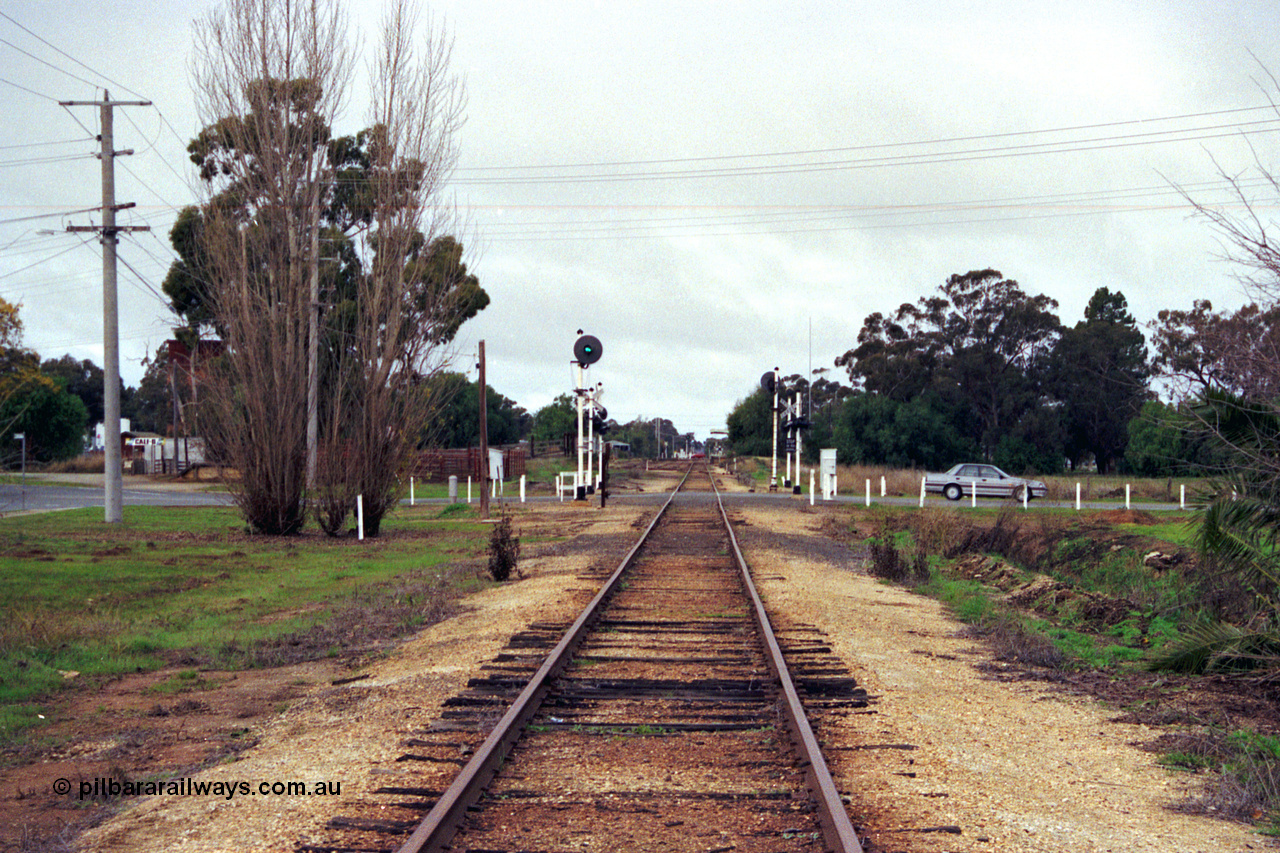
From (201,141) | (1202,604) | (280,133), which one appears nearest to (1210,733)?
(1202,604)

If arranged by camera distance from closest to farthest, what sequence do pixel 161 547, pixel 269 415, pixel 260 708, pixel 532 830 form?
pixel 532 830, pixel 260 708, pixel 161 547, pixel 269 415

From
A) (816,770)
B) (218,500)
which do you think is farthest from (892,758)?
(218,500)

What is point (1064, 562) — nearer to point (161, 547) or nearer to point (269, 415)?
point (269, 415)

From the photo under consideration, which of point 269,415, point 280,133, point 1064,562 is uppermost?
point 280,133

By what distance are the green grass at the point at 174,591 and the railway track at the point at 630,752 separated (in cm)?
322

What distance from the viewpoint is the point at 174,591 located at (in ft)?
48.8

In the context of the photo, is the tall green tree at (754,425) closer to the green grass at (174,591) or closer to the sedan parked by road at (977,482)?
the sedan parked by road at (977,482)

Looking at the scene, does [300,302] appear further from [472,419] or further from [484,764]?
[472,419]

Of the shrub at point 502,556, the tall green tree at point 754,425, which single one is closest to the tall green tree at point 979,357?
the tall green tree at point 754,425

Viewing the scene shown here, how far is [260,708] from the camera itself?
8.10 meters

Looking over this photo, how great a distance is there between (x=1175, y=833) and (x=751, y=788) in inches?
82.1

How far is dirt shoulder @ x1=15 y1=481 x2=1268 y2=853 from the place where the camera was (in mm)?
5070

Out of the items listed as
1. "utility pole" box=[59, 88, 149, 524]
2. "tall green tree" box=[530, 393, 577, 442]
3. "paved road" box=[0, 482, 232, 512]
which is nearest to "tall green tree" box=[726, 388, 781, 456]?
"tall green tree" box=[530, 393, 577, 442]

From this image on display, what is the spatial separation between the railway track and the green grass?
3.22 metres
